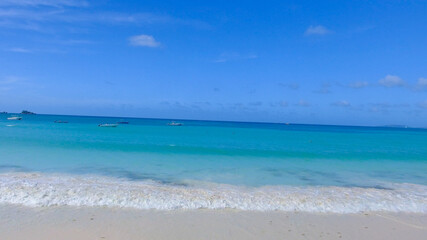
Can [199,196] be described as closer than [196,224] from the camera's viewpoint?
No

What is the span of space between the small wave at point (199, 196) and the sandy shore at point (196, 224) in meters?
0.44

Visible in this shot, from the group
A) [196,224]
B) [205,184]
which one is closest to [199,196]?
[205,184]

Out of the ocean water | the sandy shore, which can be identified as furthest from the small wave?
the sandy shore

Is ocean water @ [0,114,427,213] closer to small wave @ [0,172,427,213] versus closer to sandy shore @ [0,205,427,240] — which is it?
small wave @ [0,172,427,213]

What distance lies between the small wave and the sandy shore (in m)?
0.44

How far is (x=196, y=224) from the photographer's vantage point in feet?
21.8

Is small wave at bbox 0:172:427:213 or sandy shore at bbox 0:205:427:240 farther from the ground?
small wave at bbox 0:172:427:213

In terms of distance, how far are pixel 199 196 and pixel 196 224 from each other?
2.06 m

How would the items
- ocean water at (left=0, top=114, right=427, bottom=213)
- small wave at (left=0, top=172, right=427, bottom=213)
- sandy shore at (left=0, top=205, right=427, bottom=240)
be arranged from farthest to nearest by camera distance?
ocean water at (left=0, top=114, right=427, bottom=213) < small wave at (left=0, top=172, right=427, bottom=213) < sandy shore at (left=0, top=205, right=427, bottom=240)

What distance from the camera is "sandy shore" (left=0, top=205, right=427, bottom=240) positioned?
19.8ft

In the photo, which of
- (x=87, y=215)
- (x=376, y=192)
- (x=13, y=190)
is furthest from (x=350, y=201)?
(x=13, y=190)

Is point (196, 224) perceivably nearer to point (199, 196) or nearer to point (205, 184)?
point (199, 196)

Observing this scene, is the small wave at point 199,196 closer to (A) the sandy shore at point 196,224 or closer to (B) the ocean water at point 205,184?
(B) the ocean water at point 205,184

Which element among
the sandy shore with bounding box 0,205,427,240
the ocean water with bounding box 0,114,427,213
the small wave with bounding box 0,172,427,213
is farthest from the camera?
the ocean water with bounding box 0,114,427,213
